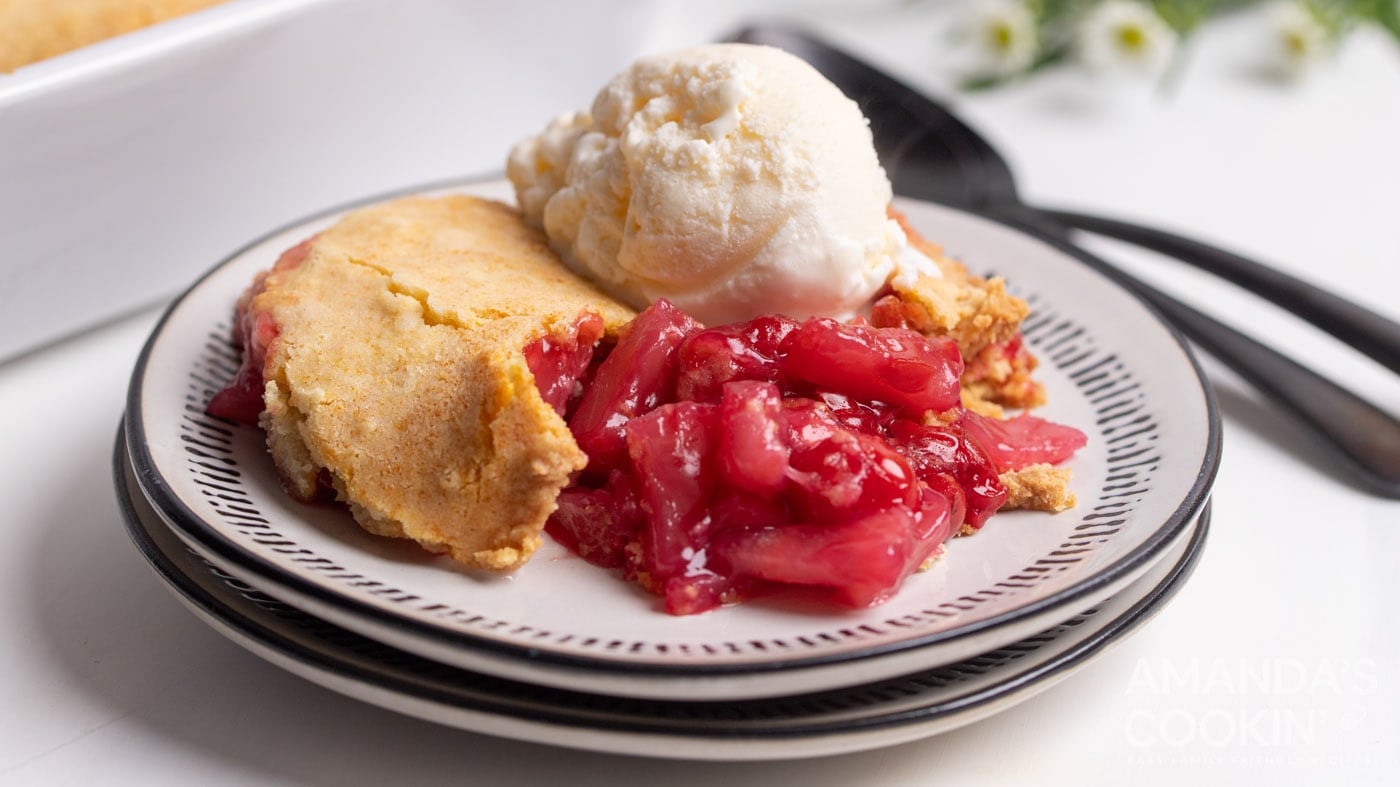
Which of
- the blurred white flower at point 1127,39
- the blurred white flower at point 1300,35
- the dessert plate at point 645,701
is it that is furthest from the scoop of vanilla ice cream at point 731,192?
the blurred white flower at point 1300,35

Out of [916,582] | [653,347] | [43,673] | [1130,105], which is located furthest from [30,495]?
[1130,105]

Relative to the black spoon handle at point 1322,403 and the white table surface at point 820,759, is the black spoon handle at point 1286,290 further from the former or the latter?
the white table surface at point 820,759

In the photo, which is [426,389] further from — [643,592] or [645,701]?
[645,701]

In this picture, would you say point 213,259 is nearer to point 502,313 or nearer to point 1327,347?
point 502,313

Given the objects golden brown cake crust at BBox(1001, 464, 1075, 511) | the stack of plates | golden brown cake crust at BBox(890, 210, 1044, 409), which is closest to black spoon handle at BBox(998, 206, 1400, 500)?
golden brown cake crust at BBox(890, 210, 1044, 409)

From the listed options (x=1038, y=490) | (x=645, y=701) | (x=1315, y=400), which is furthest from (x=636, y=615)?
(x=1315, y=400)

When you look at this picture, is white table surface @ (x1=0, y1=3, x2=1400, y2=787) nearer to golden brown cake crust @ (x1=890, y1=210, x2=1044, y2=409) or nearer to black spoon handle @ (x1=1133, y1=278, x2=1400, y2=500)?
black spoon handle @ (x1=1133, y1=278, x2=1400, y2=500)

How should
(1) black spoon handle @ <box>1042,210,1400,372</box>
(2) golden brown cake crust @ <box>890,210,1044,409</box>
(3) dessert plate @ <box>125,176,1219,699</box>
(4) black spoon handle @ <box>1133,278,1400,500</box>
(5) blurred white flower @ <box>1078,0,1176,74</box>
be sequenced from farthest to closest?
(5) blurred white flower @ <box>1078,0,1176,74</box>, (1) black spoon handle @ <box>1042,210,1400,372</box>, (4) black spoon handle @ <box>1133,278,1400,500</box>, (2) golden brown cake crust @ <box>890,210,1044,409</box>, (3) dessert plate @ <box>125,176,1219,699</box>
